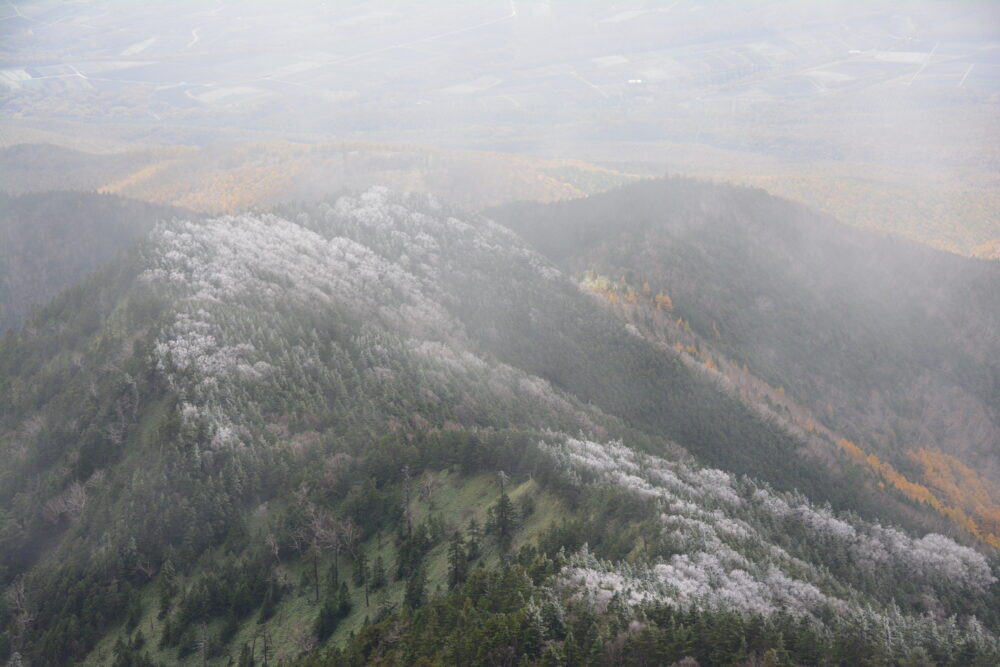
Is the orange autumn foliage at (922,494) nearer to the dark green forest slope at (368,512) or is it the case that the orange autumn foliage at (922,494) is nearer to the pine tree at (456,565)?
the dark green forest slope at (368,512)

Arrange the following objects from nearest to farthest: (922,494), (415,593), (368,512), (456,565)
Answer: (415,593) → (456,565) → (368,512) → (922,494)

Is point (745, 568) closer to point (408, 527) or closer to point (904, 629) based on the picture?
point (904, 629)

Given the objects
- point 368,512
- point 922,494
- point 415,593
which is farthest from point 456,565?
point 922,494

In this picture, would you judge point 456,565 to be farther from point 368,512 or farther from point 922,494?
point 922,494

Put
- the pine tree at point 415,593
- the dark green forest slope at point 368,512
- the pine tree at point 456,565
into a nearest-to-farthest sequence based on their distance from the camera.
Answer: the dark green forest slope at point 368,512, the pine tree at point 415,593, the pine tree at point 456,565

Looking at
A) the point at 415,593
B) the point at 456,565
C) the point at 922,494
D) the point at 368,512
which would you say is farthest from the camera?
the point at 922,494

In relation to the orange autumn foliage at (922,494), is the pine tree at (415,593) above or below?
above

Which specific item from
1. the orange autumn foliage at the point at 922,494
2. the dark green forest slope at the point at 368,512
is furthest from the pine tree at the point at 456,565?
the orange autumn foliage at the point at 922,494

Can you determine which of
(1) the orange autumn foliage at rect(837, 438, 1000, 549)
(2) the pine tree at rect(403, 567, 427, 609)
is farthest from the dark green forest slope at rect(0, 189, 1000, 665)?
(1) the orange autumn foliage at rect(837, 438, 1000, 549)

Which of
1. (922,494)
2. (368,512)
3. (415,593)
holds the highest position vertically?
(415,593)

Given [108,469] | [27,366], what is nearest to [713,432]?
[108,469]
